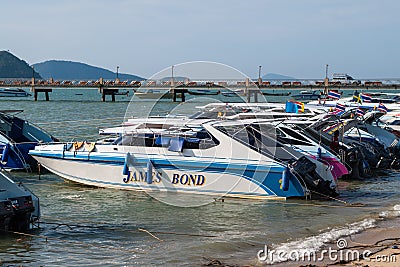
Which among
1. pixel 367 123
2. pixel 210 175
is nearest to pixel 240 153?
pixel 210 175

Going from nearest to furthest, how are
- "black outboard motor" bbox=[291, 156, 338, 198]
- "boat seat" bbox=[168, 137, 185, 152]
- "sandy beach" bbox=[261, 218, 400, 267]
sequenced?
"sandy beach" bbox=[261, 218, 400, 267], "black outboard motor" bbox=[291, 156, 338, 198], "boat seat" bbox=[168, 137, 185, 152]

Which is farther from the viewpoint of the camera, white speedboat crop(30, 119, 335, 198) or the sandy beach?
white speedboat crop(30, 119, 335, 198)

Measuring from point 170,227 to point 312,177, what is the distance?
492 cm

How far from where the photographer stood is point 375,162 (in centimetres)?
2488

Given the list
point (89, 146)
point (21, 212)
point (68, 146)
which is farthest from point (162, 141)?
point (21, 212)

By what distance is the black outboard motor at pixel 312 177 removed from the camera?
18031mm

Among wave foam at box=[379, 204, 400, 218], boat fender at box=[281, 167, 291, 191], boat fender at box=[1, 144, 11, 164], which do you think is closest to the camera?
wave foam at box=[379, 204, 400, 218]

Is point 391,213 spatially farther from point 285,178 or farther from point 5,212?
point 5,212

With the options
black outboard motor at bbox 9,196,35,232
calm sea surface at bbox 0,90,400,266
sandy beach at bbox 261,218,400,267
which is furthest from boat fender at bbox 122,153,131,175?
sandy beach at bbox 261,218,400,267

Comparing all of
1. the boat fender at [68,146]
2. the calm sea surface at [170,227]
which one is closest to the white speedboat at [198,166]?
the calm sea surface at [170,227]

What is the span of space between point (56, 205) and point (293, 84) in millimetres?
75774

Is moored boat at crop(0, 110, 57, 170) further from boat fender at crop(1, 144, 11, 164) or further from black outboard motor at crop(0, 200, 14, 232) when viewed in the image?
black outboard motor at crop(0, 200, 14, 232)

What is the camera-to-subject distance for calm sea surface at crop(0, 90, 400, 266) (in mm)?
13219

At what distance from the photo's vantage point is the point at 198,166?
18.3 meters
